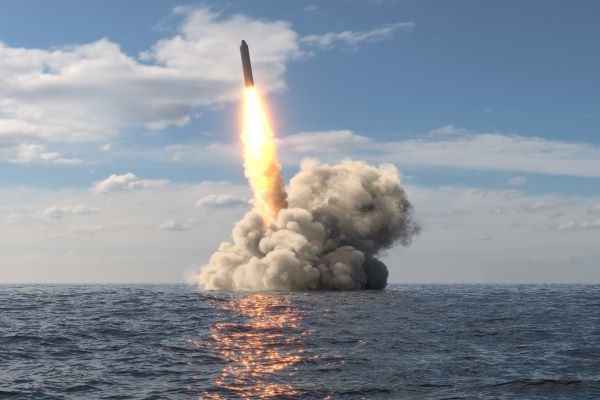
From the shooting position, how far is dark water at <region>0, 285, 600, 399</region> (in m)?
18.8

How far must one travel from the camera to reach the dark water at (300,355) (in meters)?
18.8

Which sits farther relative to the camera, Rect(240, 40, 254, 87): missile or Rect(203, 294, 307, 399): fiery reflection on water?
Rect(240, 40, 254, 87): missile

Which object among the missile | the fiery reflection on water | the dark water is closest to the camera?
the dark water

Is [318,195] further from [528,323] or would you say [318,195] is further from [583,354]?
[583,354]

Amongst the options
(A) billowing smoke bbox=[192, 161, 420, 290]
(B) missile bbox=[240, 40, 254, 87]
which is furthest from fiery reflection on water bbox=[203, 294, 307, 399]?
(B) missile bbox=[240, 40, 254, 87]

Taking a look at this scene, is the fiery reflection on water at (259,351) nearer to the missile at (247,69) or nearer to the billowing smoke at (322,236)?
Answer: the billowing smoke at (322,236)

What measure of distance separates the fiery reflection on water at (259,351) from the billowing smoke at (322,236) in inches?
1030

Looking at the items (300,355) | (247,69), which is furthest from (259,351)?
(247,69)

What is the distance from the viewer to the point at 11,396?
1781cm

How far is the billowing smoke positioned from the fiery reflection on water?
26164mm

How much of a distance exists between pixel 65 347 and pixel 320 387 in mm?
13493

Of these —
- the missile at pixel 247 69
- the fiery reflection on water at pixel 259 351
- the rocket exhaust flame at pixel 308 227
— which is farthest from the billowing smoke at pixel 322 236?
the fiery reflection on water at pixel 259 351

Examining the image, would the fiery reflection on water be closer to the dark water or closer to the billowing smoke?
the dark water

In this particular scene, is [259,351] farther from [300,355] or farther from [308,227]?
[308,227]
